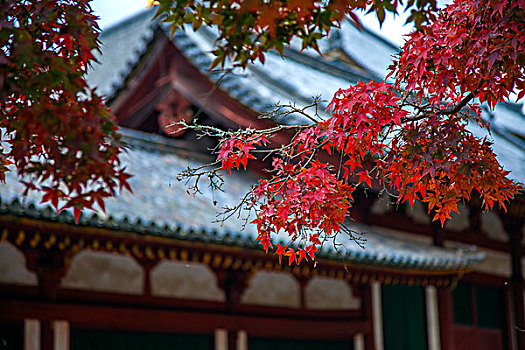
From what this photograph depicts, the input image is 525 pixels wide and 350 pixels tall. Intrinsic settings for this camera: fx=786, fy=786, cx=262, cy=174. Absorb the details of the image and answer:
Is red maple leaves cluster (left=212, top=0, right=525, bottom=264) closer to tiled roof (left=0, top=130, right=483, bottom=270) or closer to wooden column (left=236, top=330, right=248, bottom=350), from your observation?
tiled roof (left=0, top=130, right=483, bottom=270)

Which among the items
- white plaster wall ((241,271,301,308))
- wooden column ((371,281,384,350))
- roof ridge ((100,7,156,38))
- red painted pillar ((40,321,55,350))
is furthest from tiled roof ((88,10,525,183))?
roof ridge ((100,7,156,38))

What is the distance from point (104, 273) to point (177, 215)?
0.85 m

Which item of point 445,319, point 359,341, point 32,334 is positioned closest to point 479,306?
point 445,319

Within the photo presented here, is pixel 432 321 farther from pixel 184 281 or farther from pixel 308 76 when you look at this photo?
pixel 308 76

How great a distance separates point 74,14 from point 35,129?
612mm

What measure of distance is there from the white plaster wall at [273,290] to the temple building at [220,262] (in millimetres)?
17

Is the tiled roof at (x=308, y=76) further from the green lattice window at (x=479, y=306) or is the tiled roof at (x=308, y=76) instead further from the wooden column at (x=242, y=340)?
the wooden column at (x=242, y=340)

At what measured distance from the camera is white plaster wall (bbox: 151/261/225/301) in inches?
300

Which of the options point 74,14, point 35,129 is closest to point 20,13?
point 74,14

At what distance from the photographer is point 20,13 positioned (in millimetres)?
3492

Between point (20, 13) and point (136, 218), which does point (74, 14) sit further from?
point (136, 218)

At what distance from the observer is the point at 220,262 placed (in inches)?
292

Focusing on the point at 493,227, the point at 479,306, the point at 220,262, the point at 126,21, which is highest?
the point at 126,21

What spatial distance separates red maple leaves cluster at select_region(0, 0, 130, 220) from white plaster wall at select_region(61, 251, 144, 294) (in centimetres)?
362
